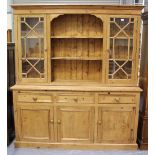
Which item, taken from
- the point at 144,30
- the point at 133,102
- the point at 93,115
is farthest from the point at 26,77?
the point at 144,30

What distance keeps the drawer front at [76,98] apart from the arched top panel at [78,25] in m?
0.89

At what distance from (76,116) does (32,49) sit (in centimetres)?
114

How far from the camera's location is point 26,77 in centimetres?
299

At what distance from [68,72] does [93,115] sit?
80 centimetres

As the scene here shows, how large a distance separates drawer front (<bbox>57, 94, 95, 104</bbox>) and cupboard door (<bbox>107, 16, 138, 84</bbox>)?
0.37 metres

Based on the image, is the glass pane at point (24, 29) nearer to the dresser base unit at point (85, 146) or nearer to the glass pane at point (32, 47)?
the glass pane at point (32, 47)

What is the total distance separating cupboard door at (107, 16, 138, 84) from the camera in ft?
9.28

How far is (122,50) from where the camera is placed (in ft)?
9.73

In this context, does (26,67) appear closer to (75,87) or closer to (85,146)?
(75,87)

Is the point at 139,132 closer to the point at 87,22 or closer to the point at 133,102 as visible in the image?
the point at 133,102

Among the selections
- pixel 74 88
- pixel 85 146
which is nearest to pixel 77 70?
pixel 74 88

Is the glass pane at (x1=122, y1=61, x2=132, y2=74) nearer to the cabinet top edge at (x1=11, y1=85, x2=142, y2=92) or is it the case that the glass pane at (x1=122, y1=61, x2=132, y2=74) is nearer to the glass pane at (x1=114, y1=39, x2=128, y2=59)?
the glass pane at (x1=114, y1=39, x2=128, y2=59)

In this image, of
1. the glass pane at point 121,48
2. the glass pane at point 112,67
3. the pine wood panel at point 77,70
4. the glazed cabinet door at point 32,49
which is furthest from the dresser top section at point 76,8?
the pine wood panel at point 77,70

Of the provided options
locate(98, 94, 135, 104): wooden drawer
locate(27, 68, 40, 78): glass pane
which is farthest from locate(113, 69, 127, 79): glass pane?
locate(27, 68, 40, 78): glass pane
